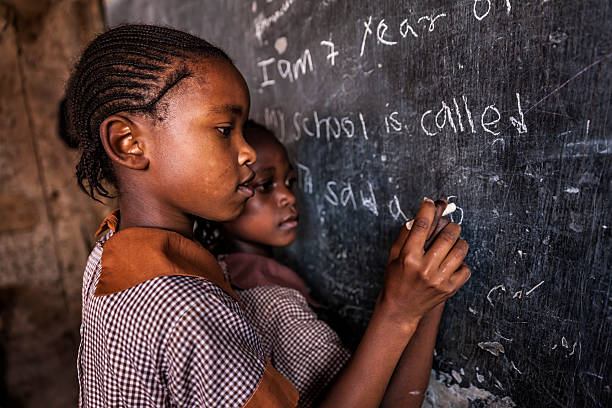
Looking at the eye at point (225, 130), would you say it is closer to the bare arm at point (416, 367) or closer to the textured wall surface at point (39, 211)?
the bare arm at point (416, 367)

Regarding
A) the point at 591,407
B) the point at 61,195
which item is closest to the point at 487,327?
the point at 591,407

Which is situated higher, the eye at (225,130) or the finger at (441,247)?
the eye at (225,130)

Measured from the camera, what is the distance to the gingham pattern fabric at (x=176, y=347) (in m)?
0.54

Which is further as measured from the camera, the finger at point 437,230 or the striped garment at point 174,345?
the finger at point 437,230

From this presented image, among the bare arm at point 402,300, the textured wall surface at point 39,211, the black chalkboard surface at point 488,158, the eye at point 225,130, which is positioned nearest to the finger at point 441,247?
the bare arm at point 402,300

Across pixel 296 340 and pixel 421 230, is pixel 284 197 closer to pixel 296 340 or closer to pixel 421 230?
pixel 296 340

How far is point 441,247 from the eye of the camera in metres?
0.64

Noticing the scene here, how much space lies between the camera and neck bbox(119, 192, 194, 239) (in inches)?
27.4

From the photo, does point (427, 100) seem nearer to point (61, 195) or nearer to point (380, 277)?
point (380, 277)

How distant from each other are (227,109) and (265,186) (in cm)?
45

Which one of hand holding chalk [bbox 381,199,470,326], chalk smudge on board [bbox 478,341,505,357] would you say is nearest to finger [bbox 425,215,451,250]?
hand holding chalk [bbox 381,199,470,326]

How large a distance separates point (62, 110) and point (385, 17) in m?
0.78

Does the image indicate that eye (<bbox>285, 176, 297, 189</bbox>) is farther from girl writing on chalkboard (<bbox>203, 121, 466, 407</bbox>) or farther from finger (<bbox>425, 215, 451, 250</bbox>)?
finger (<bbox>425, 215, 451, 250</bbox>)

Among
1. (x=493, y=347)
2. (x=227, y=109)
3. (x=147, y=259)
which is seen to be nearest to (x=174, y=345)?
(x=147, y=259)
